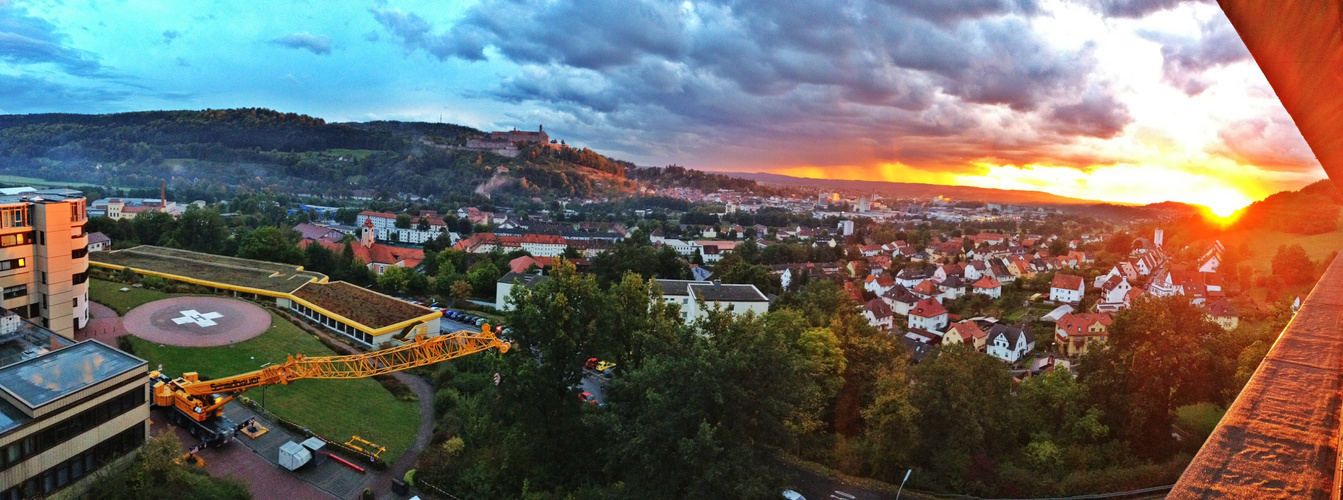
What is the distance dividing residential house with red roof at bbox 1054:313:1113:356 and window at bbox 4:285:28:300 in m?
32.3

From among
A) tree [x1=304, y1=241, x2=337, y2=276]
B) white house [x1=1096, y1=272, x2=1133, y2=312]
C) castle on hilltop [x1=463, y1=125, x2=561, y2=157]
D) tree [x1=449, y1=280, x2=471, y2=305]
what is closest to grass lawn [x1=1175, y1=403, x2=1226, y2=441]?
white house [x1=1096, y1=272, x2=1133, y2=312]

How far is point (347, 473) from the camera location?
40.8 ft

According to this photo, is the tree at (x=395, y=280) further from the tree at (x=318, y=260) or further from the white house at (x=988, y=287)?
the white house at (x=988, y=287)

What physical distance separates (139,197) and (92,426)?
7489 centimetres

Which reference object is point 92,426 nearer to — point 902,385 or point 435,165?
point 902,385

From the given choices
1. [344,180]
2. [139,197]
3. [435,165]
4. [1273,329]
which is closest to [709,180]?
[435,165]

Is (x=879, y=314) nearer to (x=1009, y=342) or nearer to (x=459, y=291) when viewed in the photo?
(x=1009, y=342)

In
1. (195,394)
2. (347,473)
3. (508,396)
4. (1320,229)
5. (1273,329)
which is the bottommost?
(347,473)

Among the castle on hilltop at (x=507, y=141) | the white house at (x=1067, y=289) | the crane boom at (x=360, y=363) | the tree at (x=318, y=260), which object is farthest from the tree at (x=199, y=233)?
the castle on hilltop at (x=507, y=141)

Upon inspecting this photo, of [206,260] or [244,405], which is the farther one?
[206,260]

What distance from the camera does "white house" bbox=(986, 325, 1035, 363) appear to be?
2559 cm

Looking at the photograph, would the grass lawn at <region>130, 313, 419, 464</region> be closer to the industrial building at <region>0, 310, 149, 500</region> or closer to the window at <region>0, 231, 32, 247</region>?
the window at <region>0, 231, 32, 247</region>

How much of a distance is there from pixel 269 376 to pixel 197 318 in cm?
575

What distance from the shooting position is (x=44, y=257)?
15148 mm
